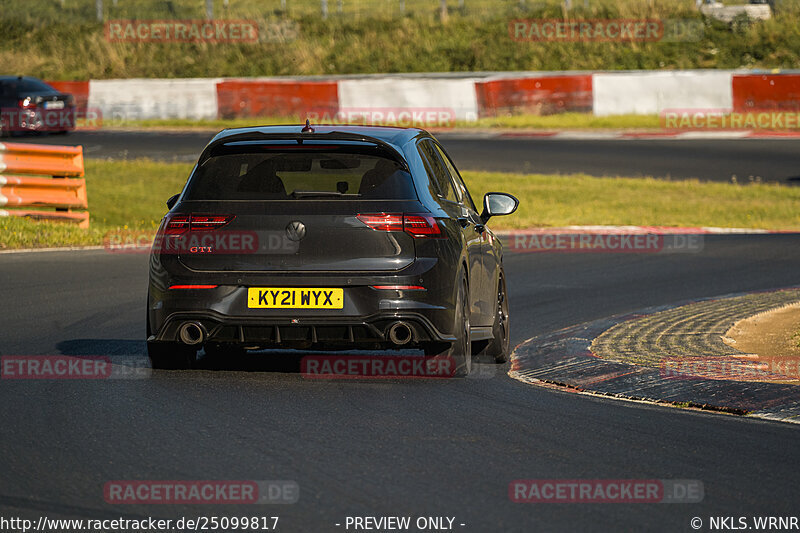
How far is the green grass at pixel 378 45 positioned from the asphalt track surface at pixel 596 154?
37.3ft

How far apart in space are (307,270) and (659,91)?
2862 cm

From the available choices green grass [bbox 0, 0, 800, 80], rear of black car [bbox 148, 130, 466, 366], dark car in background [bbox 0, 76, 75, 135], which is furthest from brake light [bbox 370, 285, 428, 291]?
green grass [bbox 0, 0, 800, 80]

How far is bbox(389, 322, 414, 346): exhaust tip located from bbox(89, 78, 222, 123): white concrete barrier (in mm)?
31341

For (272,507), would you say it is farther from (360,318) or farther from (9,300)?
(9,300)

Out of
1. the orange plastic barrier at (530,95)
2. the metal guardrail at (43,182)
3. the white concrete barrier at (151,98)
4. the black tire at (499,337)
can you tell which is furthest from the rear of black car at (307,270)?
the white concrete barrier at (151,98)

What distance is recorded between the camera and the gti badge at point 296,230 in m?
8.14

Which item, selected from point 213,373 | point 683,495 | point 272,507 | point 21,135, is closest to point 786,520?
point 683,495

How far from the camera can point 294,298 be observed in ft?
26.6

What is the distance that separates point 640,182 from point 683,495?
20880 mm

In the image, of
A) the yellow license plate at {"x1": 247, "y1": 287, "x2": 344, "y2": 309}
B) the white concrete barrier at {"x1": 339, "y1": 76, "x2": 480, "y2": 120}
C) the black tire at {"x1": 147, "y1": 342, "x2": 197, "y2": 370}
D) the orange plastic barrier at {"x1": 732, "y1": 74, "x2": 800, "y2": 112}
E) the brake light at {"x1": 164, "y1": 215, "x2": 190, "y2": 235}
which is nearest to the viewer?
the yellow license plate at {"x1": 247, "y1": 287, "x2": 344, "y2": 309}

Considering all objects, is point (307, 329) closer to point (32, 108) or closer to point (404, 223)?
point (404, 223)

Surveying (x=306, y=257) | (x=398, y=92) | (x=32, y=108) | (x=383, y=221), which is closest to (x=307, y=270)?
(x=306, y=257)

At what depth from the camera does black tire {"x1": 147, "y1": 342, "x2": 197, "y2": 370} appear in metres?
8.67

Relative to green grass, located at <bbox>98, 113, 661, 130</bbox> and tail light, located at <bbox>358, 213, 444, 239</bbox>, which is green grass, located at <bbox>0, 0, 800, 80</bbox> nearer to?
green grass, located at <bbox>98, 113, 661, 130</bbox>
